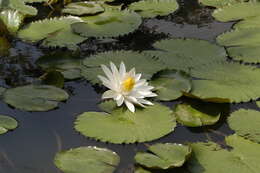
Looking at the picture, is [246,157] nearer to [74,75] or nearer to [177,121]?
[177,121]

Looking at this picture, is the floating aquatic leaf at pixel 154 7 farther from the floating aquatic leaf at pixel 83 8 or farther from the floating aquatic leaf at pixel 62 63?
the floating aquatic leaf at pixel 62 63

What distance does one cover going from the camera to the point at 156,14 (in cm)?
338

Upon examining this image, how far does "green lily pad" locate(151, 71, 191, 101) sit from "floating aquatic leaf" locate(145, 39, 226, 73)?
0.48 ft

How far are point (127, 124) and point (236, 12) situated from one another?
5.09ft

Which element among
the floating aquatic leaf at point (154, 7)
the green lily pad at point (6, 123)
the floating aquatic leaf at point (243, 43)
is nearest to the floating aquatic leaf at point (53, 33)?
the floating aquatic leaf at point (154, 7)

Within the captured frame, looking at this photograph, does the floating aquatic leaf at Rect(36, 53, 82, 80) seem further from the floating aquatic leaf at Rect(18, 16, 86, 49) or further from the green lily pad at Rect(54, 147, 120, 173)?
the green lily pad at Rect(54, 147, 120, 173)

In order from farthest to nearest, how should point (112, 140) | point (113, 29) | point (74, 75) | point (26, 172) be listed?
point (113, 29) → point (74, 75) → point (112, 140) → point (26, 172)

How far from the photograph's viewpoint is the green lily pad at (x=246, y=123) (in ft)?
7.14

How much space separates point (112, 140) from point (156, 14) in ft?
4.91

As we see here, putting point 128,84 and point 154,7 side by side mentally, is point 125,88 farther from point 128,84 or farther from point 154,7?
point 154,7

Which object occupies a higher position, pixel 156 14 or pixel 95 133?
pixel 156 14

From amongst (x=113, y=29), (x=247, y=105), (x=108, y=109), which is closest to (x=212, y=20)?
(x=113, y=29)

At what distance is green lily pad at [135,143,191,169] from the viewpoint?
1921mm

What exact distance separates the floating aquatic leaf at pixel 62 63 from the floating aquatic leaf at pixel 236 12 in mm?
1139
